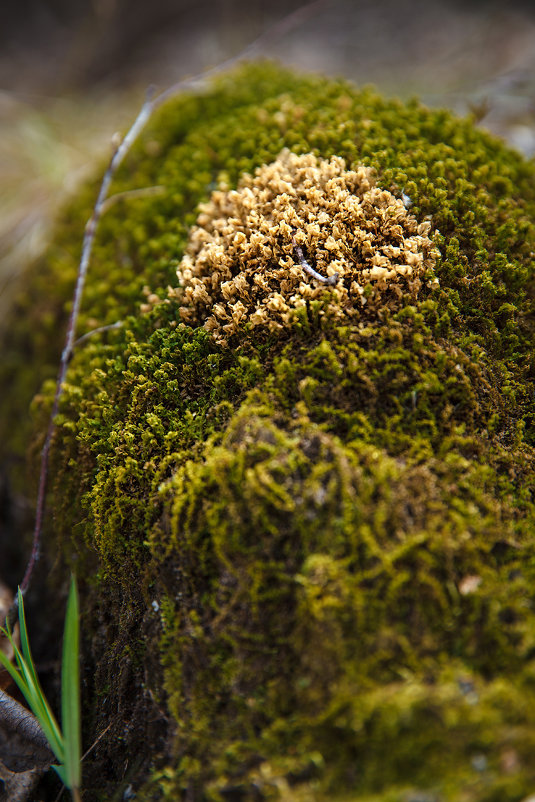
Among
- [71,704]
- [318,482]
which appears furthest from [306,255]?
[71,704]

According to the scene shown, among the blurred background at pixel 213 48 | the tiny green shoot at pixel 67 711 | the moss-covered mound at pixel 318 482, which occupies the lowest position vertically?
the tiny green shoot at pixel 67 711

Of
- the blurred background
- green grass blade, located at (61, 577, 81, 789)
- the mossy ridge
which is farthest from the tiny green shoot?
the blurred background

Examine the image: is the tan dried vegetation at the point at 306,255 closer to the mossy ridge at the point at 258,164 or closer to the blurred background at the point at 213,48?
the mossy ridge at the point at 258,164

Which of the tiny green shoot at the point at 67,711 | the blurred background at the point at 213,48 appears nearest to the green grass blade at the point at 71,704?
the tiny green shoot at the point at 67,711

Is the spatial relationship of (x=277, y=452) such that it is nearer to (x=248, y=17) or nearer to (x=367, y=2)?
(x=248, y=17)

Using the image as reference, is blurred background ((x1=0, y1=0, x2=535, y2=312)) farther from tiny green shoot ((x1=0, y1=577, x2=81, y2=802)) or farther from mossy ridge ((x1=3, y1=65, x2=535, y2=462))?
tiny green shoot ((x1=0, y1=577, x2=81, y2=802))

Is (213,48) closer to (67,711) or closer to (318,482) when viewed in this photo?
(318,482)
